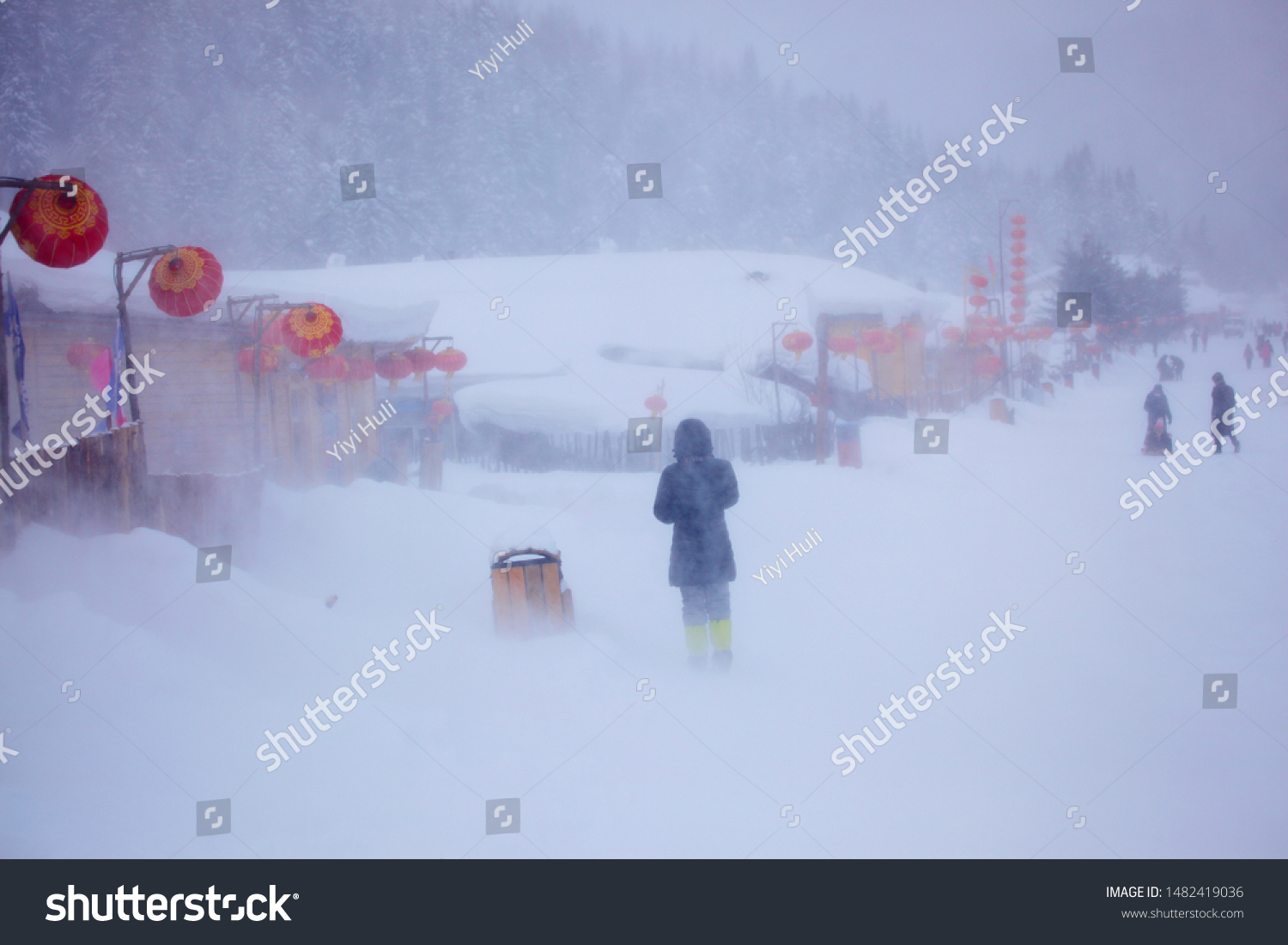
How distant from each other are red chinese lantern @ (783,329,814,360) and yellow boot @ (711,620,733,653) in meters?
3.79

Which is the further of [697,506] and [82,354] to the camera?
[82,354]

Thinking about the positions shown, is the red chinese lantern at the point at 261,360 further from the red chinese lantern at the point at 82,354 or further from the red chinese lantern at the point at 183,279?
the red chinese lantern at the point at 183,279

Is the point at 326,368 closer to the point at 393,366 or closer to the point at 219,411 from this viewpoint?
the point at 393,366

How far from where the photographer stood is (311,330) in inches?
199

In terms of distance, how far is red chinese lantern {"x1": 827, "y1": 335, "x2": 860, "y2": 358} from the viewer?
23.0 ft

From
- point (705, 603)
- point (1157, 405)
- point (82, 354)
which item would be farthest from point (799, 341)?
point (82, 354)

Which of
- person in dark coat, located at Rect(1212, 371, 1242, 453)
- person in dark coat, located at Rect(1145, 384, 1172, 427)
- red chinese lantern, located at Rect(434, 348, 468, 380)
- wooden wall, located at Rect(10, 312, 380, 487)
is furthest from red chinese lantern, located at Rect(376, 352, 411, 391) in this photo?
person in dark coat, located at Rect(1212, 371, 1242, 453)

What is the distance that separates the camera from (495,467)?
21.7 ft

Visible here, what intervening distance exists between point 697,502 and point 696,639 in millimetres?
745

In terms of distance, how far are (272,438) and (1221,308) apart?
26.7ft

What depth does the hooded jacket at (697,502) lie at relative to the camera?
3.54 m

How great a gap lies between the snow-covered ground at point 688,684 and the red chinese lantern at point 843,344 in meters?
2.16
